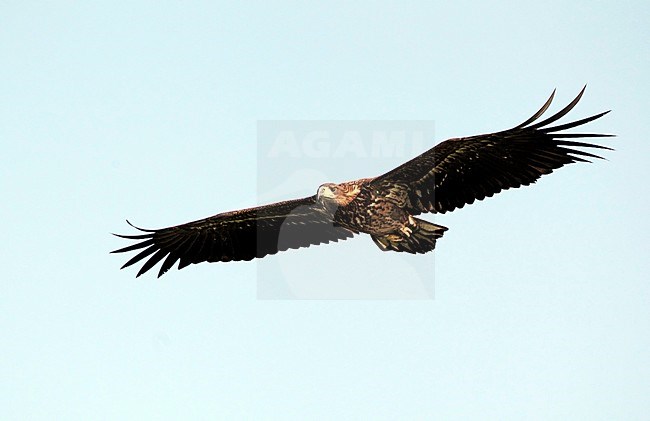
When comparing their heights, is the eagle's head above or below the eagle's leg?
above

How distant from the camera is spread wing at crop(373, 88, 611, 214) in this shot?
10.7 meters

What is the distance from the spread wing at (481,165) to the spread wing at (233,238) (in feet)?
5.93

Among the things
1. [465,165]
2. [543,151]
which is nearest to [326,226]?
[465,165]

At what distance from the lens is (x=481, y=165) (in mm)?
11141

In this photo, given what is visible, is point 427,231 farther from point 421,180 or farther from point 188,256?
point 188,256

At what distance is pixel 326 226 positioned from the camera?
12.8 meters

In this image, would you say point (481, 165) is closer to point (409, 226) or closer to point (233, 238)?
point (409, 226)

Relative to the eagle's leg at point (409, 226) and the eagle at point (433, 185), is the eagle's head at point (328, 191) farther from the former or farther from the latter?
the eagle's leg at point (409, 226)

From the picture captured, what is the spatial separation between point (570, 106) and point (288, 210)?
4557mm

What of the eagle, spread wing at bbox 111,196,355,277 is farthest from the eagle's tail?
spread wing at bbox 111,196,355,277

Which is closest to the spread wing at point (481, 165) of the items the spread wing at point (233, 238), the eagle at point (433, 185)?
the eagle at point (433, 185)

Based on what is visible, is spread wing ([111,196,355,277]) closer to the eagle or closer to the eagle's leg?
the eagle

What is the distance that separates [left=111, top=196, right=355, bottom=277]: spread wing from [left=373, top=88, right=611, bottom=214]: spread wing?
1808mm

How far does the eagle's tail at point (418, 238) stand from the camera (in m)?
11.1
